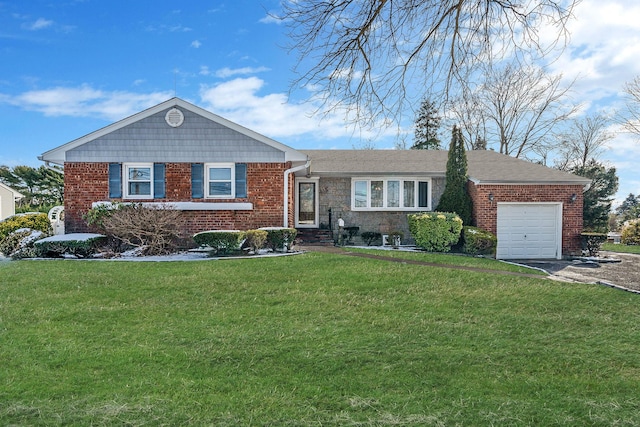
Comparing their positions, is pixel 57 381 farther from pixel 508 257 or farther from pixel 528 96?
pixel 528 96

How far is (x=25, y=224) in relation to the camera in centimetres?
1464

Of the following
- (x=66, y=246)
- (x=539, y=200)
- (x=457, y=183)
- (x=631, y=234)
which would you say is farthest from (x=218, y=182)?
Result: (x=631, y=234)

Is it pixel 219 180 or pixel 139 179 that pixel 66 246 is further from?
pixel 219 180

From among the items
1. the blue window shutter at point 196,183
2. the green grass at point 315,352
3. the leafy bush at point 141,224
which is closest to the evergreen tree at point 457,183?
the green grass at point 315,352

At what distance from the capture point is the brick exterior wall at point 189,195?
1474cm

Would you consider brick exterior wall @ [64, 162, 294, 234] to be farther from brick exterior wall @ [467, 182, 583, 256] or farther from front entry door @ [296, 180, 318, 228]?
brick exterior wall @ [467, 182, 583, 256]

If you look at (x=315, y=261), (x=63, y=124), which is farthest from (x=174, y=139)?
(x=315, y=261)

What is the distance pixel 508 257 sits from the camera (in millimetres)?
15773

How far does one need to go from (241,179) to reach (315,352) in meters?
10.7

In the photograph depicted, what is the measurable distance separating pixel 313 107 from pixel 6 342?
17.4 feet

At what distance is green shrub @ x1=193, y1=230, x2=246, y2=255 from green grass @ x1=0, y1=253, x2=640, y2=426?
11.4 ft

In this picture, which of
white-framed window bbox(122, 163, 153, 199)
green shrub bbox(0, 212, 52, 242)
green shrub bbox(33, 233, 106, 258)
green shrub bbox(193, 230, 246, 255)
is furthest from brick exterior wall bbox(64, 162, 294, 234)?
green shrub bbox(193, 230, 246, 255)

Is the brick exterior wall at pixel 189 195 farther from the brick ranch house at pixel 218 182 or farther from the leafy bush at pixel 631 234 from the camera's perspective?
the leafy bush at pixel 631 234

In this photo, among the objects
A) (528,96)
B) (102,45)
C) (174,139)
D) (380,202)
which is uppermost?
(528,96)
